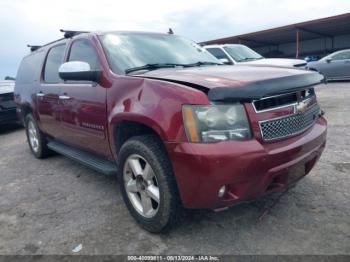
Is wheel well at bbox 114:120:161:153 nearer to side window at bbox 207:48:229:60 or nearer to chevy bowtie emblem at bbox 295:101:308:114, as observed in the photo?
chevy bowtie emblem at bbox 295:101:308:114

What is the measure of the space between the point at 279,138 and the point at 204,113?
0.62 meters

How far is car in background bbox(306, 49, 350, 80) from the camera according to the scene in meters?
13.8

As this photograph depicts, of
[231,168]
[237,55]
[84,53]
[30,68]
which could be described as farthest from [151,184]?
[237,55]

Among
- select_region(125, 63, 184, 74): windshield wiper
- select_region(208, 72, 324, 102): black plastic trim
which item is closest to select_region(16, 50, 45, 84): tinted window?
select_region(125, 63, 184, 74): windshield wiper

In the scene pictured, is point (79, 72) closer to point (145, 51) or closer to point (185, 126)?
point (145, 51)

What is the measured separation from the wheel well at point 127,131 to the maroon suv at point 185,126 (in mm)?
10

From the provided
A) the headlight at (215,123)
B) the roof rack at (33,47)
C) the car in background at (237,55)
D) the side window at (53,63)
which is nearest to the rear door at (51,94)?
the side window at (53,63)

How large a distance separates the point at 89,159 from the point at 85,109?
1.95ft

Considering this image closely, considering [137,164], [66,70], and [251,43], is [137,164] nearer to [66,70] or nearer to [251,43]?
[66,70]

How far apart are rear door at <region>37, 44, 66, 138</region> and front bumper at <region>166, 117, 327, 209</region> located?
8.18 ft

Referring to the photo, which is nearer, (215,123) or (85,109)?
(215,123)

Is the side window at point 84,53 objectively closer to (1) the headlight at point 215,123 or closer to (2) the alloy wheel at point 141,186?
(2) the alloy wheel at point 141,186

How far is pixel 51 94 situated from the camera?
450 cm

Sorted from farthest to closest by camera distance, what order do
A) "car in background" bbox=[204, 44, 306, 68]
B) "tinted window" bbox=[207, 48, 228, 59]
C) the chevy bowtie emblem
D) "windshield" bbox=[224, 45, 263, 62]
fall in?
"windshield" bbox=[224, 45, 263, 62] < "tinted window" bbox=[207, 48, 228, 59] < "car in background" bbox=[204, 44, 306, 68] < the chevy bowtie emblem
